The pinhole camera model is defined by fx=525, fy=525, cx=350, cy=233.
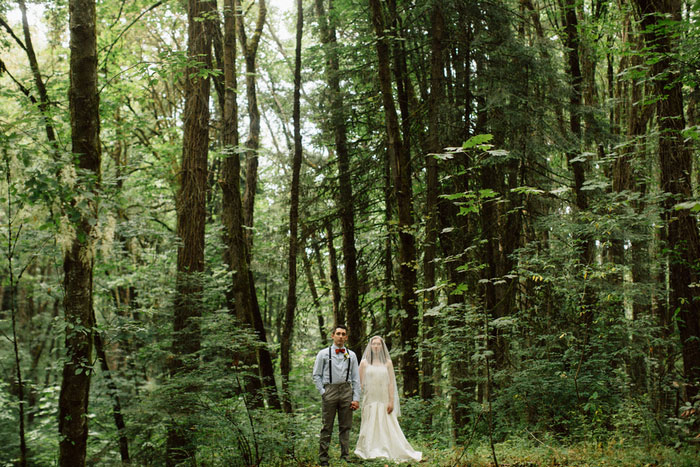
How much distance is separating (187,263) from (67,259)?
433cm

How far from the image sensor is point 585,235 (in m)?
8.91

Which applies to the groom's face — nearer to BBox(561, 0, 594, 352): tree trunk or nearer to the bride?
the bride

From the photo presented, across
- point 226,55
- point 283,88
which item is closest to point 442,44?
point 226,55

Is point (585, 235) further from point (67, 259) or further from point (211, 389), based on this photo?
point (67, 259)

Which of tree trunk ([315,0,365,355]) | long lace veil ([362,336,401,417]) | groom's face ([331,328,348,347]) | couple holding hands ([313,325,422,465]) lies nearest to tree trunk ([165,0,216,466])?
couple holding hands ([313,325,422,465])

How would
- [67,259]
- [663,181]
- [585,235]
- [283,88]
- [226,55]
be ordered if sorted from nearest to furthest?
[67,259] → [663,181] → [585,235] → [226,55] → [283,88]

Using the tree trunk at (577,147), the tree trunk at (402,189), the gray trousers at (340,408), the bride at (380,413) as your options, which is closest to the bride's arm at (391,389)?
the bride at (380,413)

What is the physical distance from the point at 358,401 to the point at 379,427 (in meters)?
0.64

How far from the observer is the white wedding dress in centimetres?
824

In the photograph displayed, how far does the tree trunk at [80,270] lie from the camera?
236 inches

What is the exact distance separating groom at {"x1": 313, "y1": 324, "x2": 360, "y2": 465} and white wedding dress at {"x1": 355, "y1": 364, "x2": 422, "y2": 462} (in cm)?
44

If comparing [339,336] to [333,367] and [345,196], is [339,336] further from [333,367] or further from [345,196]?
[345,196]

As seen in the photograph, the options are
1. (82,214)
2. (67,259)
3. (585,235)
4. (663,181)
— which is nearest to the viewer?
(82,214)

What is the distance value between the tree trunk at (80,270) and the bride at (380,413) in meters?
4.19
